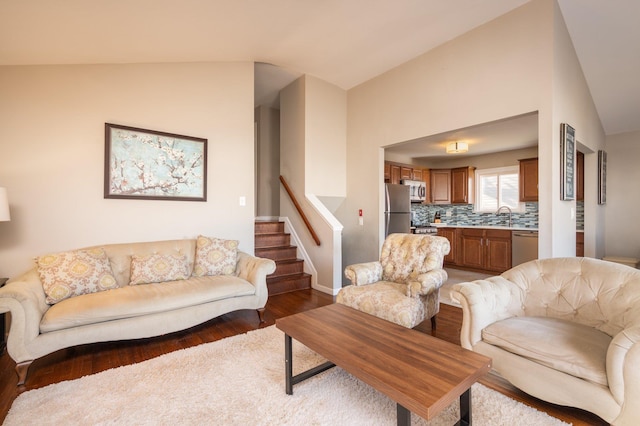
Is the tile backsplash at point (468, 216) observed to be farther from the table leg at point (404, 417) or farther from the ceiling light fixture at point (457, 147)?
the table leg at point (404, 417)

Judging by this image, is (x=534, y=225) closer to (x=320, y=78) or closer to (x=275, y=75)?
(x=320, y=78)

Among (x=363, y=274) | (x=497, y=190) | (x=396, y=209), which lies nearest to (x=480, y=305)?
(x=363, y=274)

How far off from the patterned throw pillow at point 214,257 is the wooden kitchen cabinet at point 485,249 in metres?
4.59

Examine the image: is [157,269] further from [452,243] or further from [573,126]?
[452,243]

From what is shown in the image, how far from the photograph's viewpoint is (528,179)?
530 centimetres

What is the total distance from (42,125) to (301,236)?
320 centimetres

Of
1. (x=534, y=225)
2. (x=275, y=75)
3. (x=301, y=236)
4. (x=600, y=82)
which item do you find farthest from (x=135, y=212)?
(x=534, y=225)

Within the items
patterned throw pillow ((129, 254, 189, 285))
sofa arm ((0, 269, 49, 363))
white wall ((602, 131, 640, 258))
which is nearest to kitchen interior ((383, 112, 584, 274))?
white wall ((602, 131, 640, 258))

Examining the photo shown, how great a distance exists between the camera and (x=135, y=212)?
10.2ft

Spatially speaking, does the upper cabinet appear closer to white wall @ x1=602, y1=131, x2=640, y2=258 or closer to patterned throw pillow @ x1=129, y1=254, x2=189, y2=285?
white wall @ x1=602, y1=131, x2=640, y2=258

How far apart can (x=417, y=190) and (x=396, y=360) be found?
518cm

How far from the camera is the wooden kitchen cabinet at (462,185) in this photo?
A: 6.18 meters

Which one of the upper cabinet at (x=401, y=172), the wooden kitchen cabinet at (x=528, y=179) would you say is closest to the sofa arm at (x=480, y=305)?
the upper cabinet at (x=401, y=172)

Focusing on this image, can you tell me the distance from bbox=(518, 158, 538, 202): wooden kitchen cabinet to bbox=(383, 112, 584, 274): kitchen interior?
2 cm
